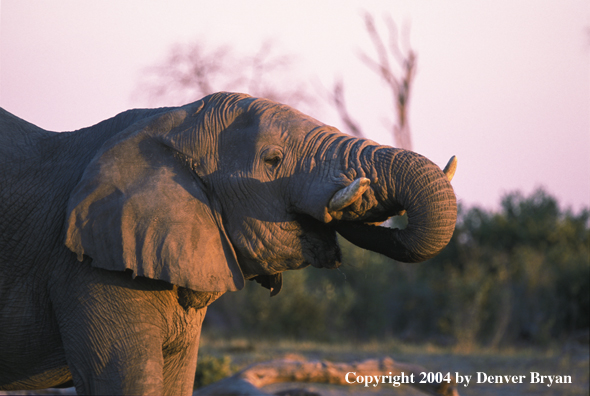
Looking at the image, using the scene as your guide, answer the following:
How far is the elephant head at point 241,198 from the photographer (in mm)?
3250

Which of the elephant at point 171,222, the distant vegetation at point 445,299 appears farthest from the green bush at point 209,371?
the distant vegetation at point 445,299

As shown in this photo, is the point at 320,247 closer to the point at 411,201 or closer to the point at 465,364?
the point at 411,201

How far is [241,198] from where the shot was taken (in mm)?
3424

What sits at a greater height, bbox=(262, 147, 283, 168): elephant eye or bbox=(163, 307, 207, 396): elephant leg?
bbox=(262, 147, 283, 168): elephant eye

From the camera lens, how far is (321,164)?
3.34m

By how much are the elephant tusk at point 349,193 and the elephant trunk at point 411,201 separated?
16 centimetres

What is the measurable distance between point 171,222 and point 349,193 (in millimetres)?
970

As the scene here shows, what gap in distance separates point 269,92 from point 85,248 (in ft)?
57.1

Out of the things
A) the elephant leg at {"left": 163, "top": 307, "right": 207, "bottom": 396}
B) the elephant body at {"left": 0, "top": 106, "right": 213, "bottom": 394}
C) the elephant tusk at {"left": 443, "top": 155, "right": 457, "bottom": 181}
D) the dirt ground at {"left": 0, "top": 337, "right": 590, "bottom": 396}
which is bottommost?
the dirt ground at {"left": 0, "top": 337, "right": 590, "bottom": 396}

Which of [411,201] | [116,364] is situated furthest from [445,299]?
[116,364]

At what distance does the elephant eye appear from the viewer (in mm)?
3369

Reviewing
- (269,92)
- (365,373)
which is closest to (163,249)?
(365,373)

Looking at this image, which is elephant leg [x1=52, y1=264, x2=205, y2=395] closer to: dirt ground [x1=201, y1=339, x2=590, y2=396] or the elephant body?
the elephant body

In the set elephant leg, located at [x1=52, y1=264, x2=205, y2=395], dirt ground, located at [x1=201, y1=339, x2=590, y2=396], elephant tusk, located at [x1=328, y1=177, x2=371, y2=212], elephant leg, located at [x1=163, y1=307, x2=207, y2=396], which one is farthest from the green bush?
elephant tusk, located at [x1=328, y1=177, x2=371, y2=212]
